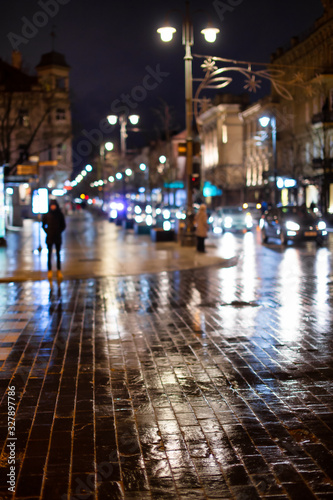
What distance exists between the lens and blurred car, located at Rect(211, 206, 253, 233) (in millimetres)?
41969

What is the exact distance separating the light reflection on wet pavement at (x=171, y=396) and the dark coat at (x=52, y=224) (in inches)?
155

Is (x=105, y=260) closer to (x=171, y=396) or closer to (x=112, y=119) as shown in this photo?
(x=171, y=396)

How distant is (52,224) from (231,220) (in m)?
26.5

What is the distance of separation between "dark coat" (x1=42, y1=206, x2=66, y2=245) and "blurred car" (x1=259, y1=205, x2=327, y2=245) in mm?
13539

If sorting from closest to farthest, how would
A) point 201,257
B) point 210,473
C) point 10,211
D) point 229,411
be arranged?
point 210,473 < point 229,411 < point 201,257 < point 10,211

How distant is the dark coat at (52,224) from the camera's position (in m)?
16.3

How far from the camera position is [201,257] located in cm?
2183

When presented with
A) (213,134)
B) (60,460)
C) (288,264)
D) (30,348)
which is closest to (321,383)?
(60,460)

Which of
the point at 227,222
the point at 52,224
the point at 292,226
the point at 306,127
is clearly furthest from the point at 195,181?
the point at 306,127

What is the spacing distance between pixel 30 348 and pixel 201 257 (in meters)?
13.8

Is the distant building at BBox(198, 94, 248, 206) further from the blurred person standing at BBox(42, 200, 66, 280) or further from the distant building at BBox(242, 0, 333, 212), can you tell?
the blurred person standing at BBox(42, 200, 66, 280)

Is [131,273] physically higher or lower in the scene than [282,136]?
lower

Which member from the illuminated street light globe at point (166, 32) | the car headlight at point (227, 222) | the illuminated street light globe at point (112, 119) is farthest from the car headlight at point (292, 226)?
the illuminated street light globe at point (112, 119)

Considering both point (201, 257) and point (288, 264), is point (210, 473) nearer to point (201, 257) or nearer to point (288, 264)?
point (288, 264)
